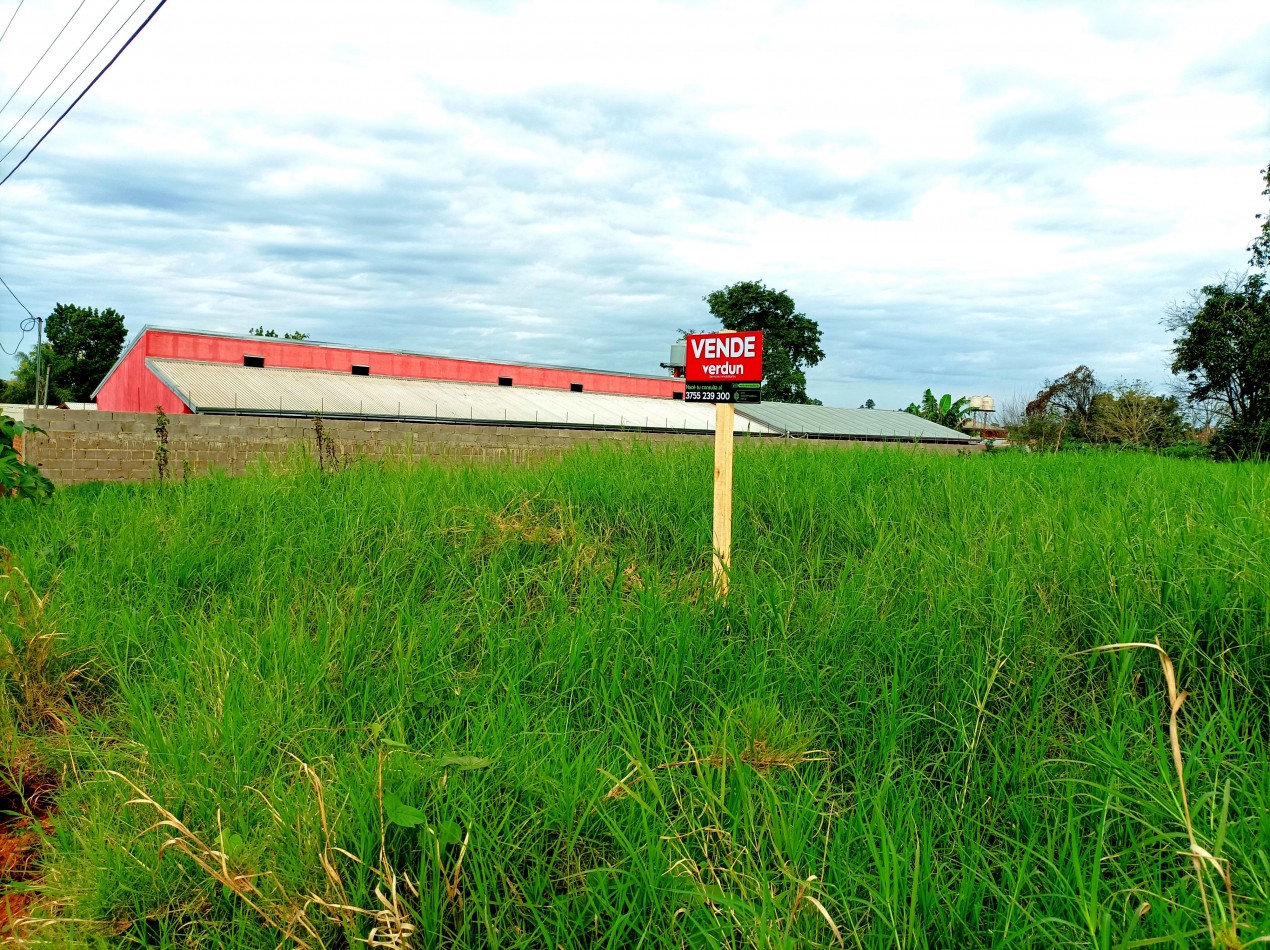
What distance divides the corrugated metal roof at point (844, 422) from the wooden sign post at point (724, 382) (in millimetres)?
19031

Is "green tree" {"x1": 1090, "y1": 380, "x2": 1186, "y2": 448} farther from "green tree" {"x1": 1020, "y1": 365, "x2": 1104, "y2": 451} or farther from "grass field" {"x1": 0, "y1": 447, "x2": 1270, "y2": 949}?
"grass field" {"x1": 0, "y1": 447, "x2": 1270, "y2": 949}

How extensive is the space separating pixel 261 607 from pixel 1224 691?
4.79 m

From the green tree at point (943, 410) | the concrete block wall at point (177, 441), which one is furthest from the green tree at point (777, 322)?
the concrete block wall at point (177, 441)

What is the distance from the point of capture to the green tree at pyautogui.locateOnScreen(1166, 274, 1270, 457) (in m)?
21.9

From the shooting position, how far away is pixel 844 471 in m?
6.52

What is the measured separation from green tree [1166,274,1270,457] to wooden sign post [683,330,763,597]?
22.3 meters

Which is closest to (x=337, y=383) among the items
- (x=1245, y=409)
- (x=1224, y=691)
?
(x=1224, y=691)

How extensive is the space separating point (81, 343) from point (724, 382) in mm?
66544

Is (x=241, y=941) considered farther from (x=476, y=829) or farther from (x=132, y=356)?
(x=132, y=356)

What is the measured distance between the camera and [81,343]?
56.6m

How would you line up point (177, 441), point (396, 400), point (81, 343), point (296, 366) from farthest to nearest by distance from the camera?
1. point (81, 343)
2. point (296, 366)
3. point (396, 400)
4. point (177, 441)

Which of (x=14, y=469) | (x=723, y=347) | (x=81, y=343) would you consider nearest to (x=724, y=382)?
(x=723, y=347)

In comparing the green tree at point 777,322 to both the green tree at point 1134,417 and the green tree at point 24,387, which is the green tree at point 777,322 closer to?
the green tree at point 1134,417

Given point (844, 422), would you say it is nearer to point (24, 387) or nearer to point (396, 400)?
point (396, 400)
